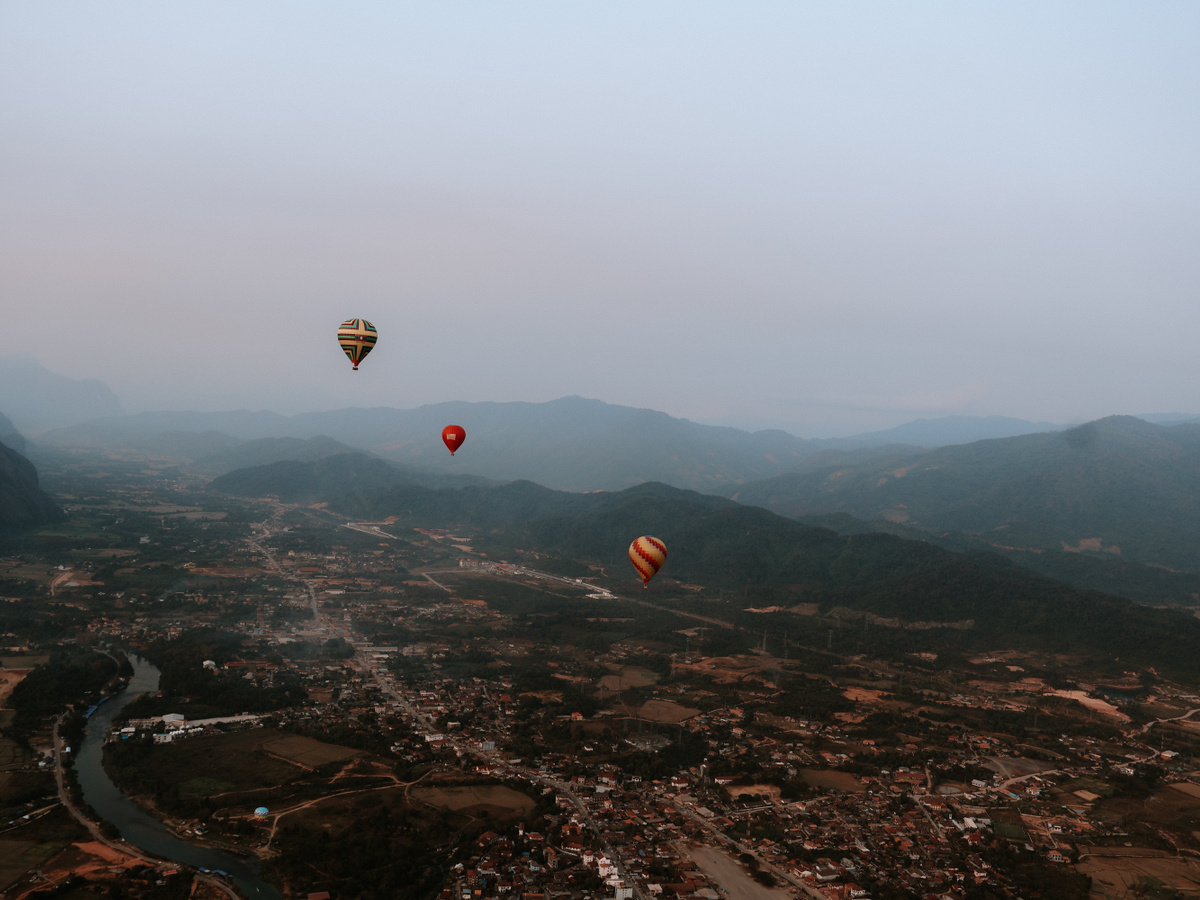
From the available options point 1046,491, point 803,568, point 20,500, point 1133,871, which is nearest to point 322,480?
point 20,500

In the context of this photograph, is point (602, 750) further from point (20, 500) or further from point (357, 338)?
point (20, 500)

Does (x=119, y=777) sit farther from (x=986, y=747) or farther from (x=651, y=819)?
(x=986, y=747)

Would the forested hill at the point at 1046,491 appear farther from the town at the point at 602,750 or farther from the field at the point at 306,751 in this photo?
the field at the point at 306,751

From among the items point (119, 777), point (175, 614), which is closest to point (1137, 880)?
point (119, 777)

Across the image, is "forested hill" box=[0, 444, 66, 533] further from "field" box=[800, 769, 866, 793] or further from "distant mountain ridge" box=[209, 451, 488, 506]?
"field" box=[800, 769, 866, 793]

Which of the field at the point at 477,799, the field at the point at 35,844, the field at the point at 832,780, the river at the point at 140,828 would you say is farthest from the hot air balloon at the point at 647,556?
the field at the point at 35,844

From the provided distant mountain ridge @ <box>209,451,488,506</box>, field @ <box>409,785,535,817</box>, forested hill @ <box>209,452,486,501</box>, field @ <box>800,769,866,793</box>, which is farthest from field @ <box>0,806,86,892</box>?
distant mountain ridge @ <box>209,451,488,506</box>
